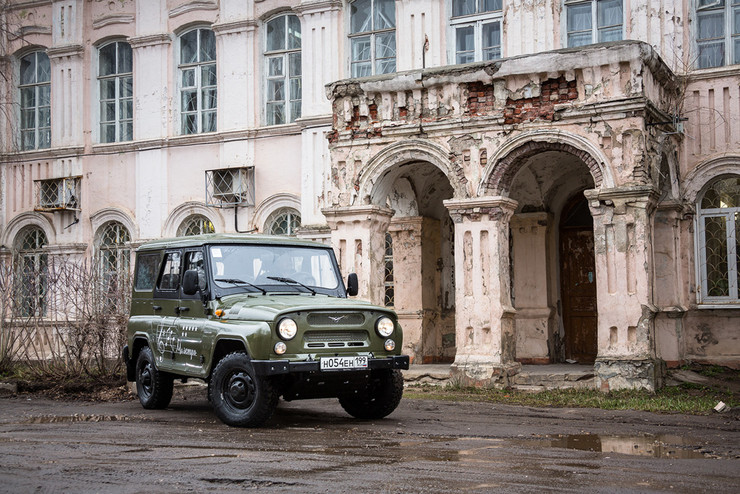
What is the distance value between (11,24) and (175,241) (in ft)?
47.9

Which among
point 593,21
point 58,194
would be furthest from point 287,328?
point 58,194

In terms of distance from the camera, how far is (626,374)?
42.7 feet

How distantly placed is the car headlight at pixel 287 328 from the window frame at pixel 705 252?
8.63 meters

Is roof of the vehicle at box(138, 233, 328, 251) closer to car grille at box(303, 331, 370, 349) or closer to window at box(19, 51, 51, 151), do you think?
car grille at box(303, 331, 370, 349)

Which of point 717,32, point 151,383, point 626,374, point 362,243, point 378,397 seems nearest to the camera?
point 378,397

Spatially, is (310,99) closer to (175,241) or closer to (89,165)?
(89,165)

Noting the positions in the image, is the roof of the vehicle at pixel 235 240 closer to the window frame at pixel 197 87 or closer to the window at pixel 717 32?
the window at pixel 717 32

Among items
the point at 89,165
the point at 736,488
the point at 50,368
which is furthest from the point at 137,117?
the point at 736,488

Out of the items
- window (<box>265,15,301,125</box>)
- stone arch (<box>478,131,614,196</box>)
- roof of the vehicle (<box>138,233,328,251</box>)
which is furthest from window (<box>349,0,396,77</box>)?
roof of the vehicle (<box>138,233,328,251</box>)

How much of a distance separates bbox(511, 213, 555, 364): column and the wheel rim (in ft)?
28.2

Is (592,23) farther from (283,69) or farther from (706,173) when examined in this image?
(283,69)

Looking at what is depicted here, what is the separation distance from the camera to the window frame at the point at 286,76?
19.8 metres

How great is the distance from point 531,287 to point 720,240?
135 inches

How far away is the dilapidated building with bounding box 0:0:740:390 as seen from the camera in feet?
A: 45.0
